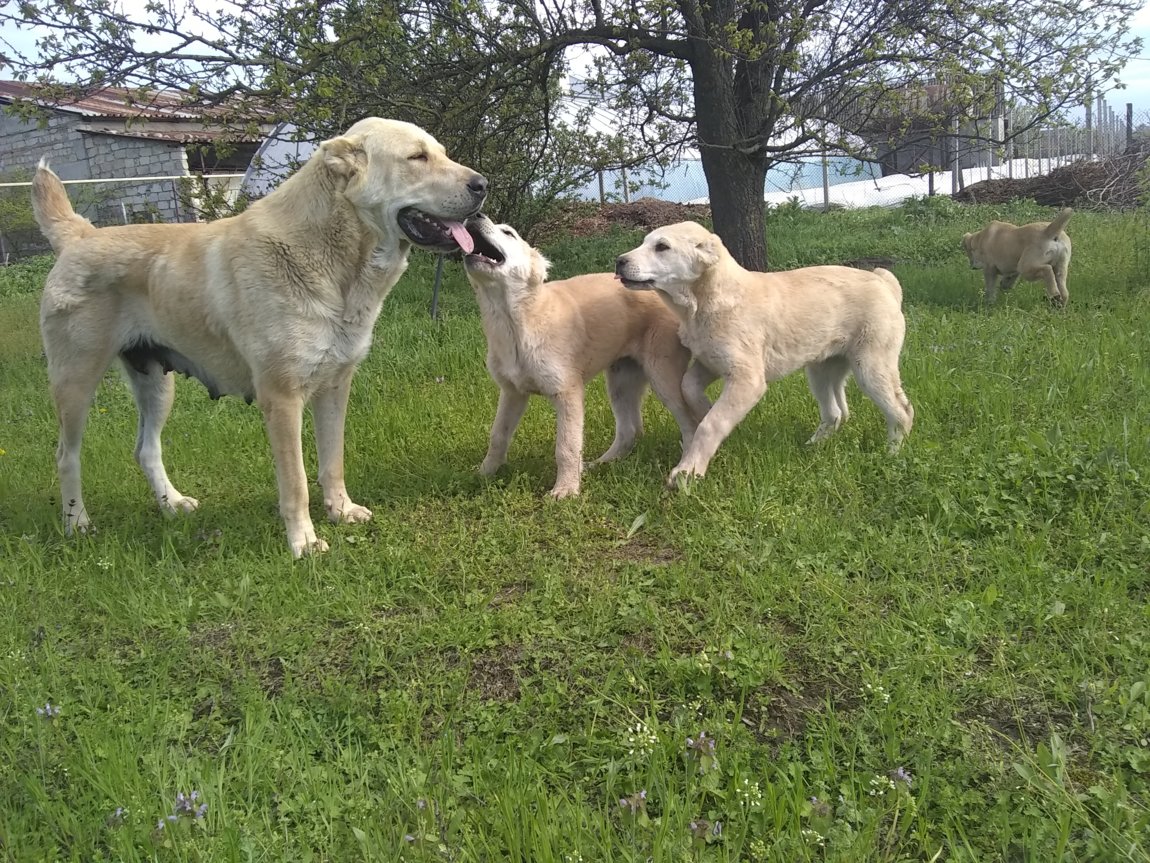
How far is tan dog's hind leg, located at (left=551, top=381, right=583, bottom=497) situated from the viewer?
14.5ft

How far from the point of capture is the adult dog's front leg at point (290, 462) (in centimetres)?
387

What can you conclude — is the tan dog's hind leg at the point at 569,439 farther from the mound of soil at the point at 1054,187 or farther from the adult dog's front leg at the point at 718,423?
the mound of soil at the point at 1054,187

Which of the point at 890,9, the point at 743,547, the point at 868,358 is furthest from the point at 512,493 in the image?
the point at 890,9

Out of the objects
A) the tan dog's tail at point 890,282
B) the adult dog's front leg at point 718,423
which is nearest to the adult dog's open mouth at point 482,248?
the adult dog's front leg at point 718,423

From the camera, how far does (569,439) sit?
4.41 m

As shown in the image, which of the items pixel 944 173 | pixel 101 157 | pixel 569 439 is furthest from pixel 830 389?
pixel 101 157

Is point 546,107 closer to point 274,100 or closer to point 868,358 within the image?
point 274,100

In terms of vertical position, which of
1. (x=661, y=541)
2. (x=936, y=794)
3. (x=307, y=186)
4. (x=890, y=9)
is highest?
(x=890, y=9)

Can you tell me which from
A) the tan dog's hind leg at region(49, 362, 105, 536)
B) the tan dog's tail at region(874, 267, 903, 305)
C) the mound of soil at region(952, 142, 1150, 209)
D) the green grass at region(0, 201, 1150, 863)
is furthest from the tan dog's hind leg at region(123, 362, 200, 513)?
the mound of soil at region(952, 142, 1150, 209)

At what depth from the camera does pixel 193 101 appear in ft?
22.4

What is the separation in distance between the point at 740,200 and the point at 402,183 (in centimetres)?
560

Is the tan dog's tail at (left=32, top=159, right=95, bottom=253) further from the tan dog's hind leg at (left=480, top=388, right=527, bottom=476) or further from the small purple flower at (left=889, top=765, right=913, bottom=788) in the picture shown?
the small purple flower at (left=889, top=765, right=913, bottom=788)

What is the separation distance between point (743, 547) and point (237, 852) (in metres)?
2.28

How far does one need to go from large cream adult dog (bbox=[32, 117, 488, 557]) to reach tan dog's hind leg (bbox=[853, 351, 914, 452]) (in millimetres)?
2398
